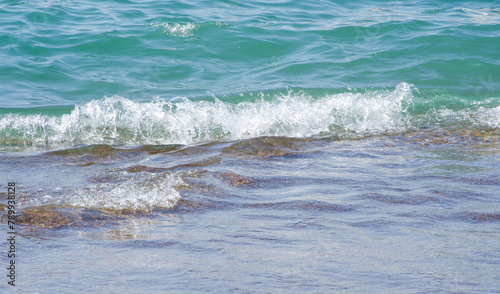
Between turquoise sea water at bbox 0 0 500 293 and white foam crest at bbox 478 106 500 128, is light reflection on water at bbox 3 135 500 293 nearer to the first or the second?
turquoise sea water at bbox 0 0 500 293

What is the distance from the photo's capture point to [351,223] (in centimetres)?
333

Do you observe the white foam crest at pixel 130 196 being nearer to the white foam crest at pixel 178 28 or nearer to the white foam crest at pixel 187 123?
the white foam crest at pixel 187 123

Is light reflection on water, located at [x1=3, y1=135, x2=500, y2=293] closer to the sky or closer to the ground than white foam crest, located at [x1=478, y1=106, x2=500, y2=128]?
closer to the ground

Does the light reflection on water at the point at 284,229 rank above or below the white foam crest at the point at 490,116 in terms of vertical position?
below

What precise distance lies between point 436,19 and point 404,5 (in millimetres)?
1882

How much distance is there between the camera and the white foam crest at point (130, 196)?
12.1ft

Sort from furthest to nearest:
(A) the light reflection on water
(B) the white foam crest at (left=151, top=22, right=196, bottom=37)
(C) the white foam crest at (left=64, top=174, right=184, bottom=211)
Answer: (B) the white foam crest at (left=151, top=22, right=196, bottom=37), (C) the white foam crest at (left=64, top=174, right=184, bottom=211), (A) the light reflection on water

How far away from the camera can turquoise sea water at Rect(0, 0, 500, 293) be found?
2650mm

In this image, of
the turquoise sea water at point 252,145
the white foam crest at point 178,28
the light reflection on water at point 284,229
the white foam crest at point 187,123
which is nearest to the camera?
the light reflection on water at point 284,229

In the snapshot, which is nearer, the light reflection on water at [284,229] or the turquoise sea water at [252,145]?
the light reflection on water at [284,229]

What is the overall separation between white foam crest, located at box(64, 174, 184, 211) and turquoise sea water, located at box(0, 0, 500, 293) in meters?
0.02

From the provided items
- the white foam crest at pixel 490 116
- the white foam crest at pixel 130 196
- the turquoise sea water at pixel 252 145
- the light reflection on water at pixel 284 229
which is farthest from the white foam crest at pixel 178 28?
the white foam crest at pixel 130 196

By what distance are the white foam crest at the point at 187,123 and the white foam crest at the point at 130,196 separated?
7.04 feet

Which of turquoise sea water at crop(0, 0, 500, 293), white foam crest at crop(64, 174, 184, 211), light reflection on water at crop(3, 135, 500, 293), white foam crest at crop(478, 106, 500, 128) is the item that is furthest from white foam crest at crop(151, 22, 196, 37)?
white foam crest at crop(64, 174, 184, 211)
